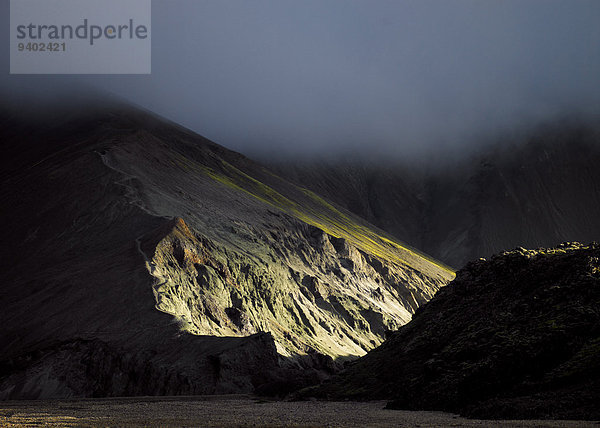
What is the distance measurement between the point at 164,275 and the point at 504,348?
41943 mm

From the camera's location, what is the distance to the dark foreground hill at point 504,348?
3192 centimetres

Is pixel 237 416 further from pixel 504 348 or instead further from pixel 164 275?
Answer: pixel 164 275

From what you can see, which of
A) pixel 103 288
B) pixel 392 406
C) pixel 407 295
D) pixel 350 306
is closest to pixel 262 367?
pixel 103 288

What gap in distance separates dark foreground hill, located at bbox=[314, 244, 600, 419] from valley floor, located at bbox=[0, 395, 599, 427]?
215 centimetres

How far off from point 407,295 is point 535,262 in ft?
248

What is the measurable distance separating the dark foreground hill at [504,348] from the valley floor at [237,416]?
2148 mm

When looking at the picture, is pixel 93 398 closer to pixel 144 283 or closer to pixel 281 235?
pixel 144 283

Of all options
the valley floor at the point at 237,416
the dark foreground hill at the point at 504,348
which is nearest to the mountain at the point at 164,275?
the valley floor at the point at 237,416

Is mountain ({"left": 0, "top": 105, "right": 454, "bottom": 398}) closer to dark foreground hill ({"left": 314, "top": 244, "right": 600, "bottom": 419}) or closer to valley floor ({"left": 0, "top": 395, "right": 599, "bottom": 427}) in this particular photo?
valley floor ({"left": 0, "top": 395, "right": 599, "bottom": 427})

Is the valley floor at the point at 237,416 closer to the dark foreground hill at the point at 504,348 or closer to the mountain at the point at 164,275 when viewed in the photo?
the dark foreground hill at the point at 504,348

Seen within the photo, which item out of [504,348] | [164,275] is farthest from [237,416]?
[164,275]

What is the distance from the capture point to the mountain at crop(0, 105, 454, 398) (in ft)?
191

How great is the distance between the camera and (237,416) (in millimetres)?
35281

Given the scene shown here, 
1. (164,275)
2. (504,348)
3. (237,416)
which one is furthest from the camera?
(164,275)
